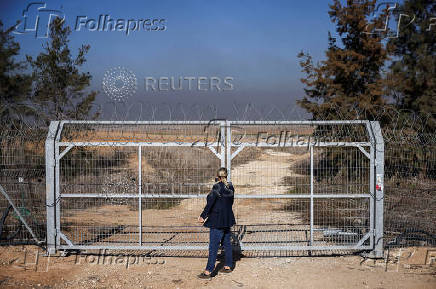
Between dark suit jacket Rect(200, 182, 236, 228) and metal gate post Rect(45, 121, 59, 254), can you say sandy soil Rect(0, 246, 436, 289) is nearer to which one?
metal gate post Rect(45, 121, 59, 254)

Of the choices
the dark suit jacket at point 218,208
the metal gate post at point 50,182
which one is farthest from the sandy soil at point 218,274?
the dark suit jacket at point 218,208

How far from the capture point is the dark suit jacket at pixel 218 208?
6863 millimetres

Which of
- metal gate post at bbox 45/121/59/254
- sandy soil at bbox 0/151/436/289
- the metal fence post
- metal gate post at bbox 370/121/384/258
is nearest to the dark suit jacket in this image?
the metal fence post

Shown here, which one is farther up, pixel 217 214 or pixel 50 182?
pixel 50 182

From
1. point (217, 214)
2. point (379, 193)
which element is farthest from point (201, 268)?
point (379, 193)

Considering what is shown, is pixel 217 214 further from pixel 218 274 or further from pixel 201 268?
pixel 201 268

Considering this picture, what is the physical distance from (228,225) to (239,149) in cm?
151

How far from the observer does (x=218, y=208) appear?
22.6 feet

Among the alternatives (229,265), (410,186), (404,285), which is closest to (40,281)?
(229,265)

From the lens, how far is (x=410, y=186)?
28.1ft

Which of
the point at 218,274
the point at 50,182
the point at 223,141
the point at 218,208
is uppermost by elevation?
the point at 223,141

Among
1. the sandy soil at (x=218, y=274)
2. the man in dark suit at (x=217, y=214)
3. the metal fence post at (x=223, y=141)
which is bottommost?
the sandy soil at (x=218, y=274)

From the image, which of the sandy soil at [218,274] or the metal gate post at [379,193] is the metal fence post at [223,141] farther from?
the metal gate post at [379,193]

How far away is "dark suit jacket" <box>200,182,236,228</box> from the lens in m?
6.86
